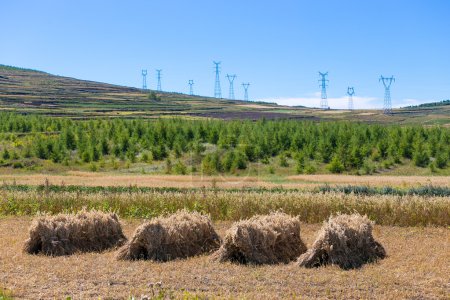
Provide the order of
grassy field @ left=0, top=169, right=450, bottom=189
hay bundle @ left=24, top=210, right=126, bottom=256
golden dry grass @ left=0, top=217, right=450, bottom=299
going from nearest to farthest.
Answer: golden dry grass @ left=0, top=217, right=450, bottom=299, hay bundle @ left=24, top=210, right=126, bottom=256, grassy field @ left=0, top=169, right=450, bottom=189

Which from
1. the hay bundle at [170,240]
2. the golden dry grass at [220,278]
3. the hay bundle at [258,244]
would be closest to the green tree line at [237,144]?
the hay bundle at [170,240]

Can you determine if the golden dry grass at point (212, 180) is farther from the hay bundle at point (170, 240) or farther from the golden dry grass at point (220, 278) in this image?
the golden dry grass at point (220, 278)

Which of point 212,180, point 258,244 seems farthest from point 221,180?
point 258,244

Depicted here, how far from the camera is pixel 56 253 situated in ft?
A: 56.1

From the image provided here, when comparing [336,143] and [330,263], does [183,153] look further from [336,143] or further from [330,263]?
[330,263]

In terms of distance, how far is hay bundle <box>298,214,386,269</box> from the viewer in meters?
15.5

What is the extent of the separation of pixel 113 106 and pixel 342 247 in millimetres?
123707

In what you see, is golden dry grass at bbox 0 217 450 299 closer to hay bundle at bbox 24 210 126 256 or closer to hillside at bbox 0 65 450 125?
hay bundle at bbox 24 210 126 256

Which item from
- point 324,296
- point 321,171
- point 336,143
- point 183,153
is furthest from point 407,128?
point 324,296

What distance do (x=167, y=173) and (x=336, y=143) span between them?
21127 mm

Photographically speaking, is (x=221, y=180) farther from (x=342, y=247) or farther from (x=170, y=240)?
(x=342, y=247)

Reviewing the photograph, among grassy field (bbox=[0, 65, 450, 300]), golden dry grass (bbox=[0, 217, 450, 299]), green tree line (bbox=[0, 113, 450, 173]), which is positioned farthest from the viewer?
green tree line (bbox=[0, 113, 450, 173])

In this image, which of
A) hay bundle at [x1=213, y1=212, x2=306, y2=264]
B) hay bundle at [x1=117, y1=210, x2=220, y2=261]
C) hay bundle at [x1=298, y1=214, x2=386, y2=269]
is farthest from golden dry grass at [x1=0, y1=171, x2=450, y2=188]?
hay bundle at [x1=298, y1=214, x2=386, y2=269]

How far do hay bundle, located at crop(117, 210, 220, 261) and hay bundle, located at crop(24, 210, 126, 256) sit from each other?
6.06 feet
